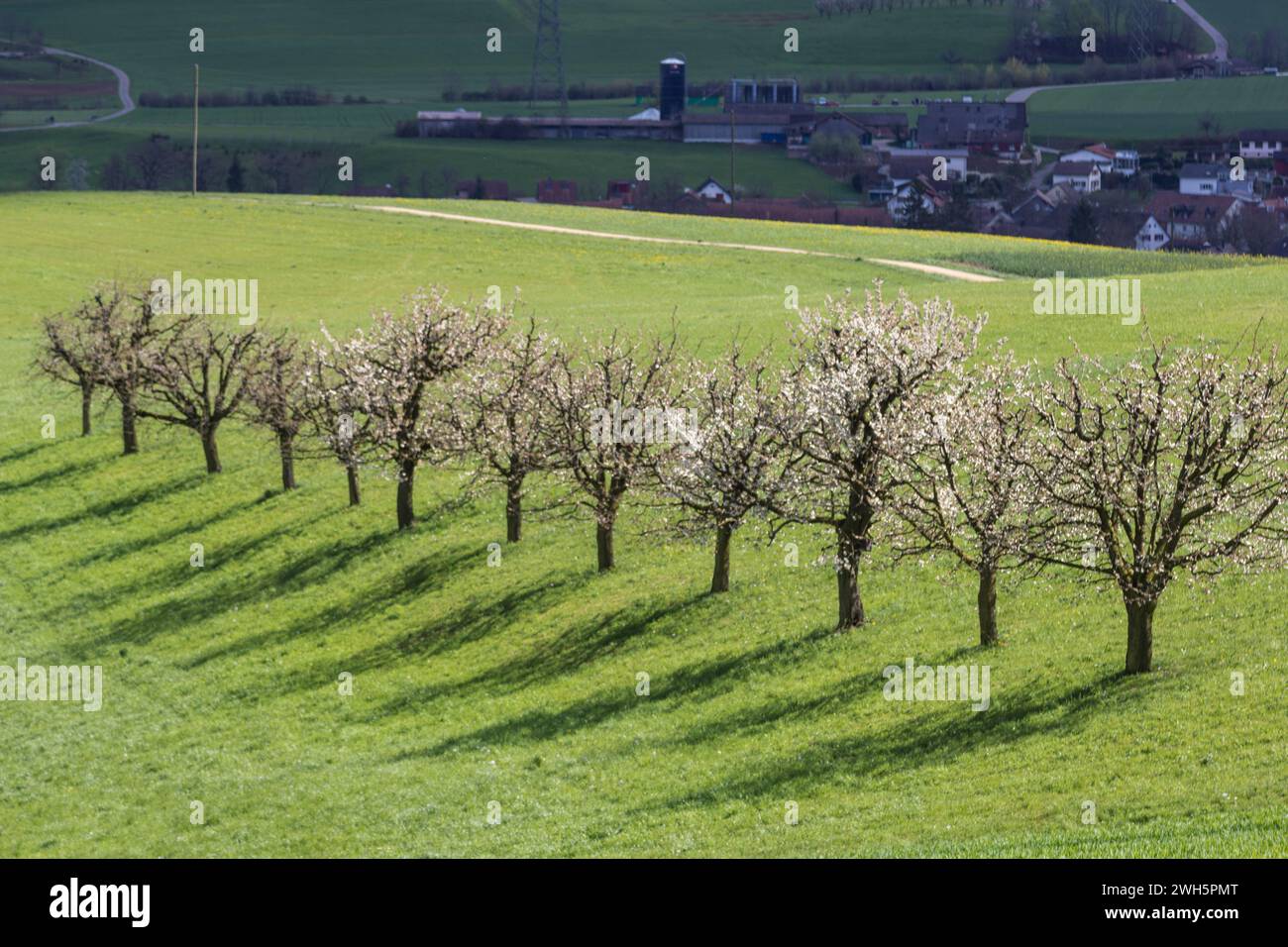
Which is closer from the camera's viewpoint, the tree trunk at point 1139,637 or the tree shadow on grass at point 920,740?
the tree shadow on grass at point 920,740

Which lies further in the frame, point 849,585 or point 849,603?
point 849,603

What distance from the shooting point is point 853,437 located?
1592 inches

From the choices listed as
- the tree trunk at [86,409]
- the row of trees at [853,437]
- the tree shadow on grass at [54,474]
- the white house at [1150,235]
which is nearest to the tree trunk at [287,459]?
the row of trees at [853,437]

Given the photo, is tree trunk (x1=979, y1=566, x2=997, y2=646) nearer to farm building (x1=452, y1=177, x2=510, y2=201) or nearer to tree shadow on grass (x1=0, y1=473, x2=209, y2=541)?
tree shadow on grass (x1=0, y1=473, x2=209, y2=541)

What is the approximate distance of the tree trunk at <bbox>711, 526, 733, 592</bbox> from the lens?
45656mm

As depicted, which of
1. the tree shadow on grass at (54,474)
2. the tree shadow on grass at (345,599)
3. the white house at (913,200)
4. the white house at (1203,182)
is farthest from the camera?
the white house at (1203,182)

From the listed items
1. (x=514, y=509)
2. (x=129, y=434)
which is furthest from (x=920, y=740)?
(x=129, y=434)

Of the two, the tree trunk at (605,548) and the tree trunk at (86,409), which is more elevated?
the tree trunk at (86,409)

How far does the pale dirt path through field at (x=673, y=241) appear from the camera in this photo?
3725 inches

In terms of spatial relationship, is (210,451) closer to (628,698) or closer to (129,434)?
(129,434)

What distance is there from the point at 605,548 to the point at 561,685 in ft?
27.1

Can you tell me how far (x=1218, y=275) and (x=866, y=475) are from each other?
155ft

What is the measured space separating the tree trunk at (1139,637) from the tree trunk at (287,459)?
36.8 m

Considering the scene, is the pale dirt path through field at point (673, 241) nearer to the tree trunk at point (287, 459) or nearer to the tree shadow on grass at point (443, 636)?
the tree trunk at point (287, 459)
